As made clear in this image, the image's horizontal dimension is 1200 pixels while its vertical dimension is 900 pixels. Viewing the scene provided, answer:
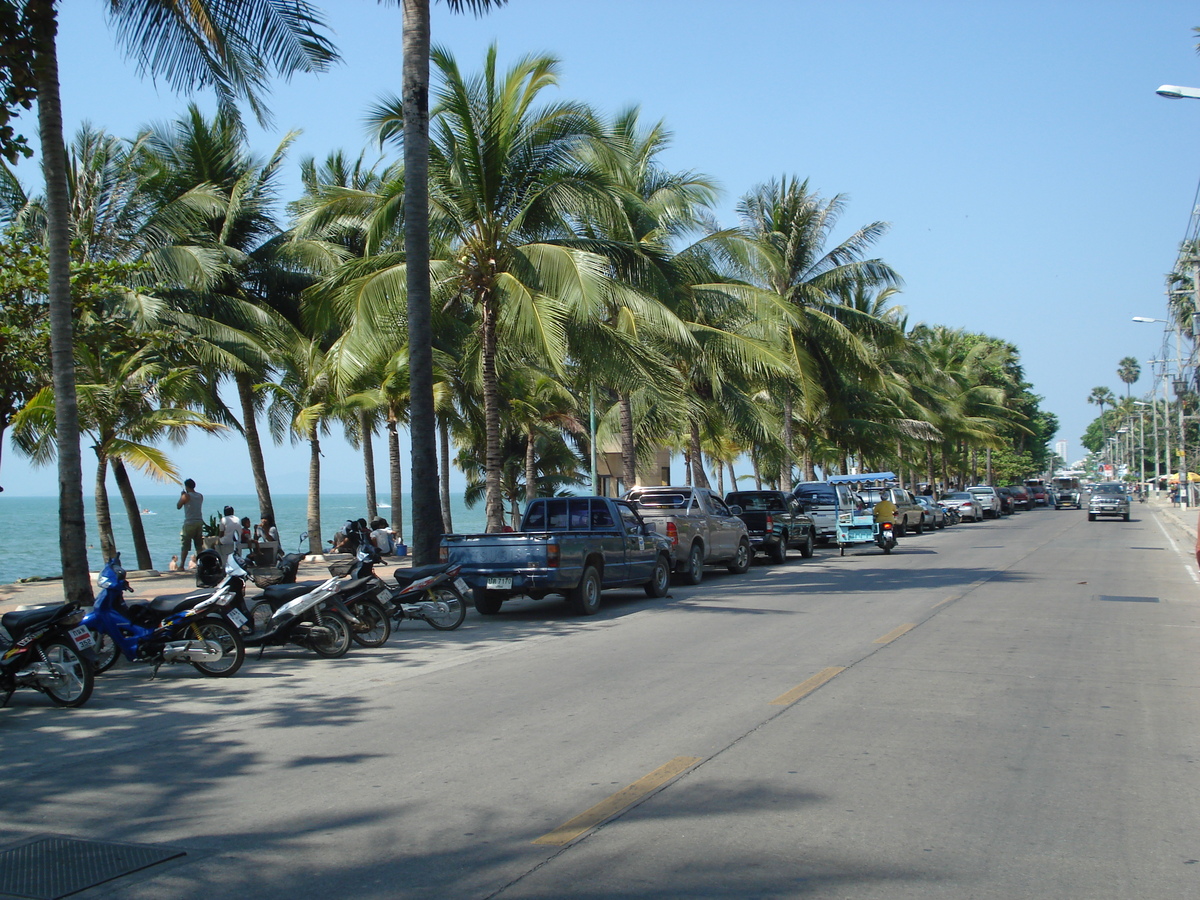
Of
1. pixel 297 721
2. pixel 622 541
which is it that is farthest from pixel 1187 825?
pixel 622 541

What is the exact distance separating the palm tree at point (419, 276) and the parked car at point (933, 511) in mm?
29809

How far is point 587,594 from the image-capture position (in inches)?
617

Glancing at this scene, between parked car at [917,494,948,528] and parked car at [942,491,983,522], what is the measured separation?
5.30m

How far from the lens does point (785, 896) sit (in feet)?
14.7

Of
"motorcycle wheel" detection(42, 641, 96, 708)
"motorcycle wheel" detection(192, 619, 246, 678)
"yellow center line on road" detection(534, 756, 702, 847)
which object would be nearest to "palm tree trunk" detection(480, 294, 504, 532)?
"motorcycle wheel" detection(192, 619, 246, 678)

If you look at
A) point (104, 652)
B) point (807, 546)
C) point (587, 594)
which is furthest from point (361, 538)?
point (104, 652)

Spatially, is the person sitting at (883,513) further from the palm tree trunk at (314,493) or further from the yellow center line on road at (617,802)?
the yellow center line on road at (617,802)

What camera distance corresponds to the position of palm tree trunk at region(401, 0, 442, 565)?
54.1 ft

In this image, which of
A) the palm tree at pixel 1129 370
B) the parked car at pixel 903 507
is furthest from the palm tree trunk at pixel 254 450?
the palm tree at pixel 1129 370

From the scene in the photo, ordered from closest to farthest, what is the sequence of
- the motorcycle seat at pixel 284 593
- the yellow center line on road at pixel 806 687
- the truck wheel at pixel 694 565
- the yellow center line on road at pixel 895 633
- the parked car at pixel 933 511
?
the yellow center line on road at pixel 806 687
the yellow center line on road at pixel 895 633
the motorcycle seat at pixel 284 593
the truck wheel at pixel 694 565
the parked car at pixel 933 511

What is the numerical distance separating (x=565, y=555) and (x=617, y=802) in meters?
9.31

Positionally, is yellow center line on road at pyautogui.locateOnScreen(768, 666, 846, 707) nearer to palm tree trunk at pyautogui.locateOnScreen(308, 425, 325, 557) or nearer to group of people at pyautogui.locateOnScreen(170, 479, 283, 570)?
group of people at pyautogui.locateOnScreen(170, 479, 283, 570)

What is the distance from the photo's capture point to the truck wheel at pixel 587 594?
15.6 m

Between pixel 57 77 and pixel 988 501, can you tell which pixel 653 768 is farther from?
pixel 988 501
